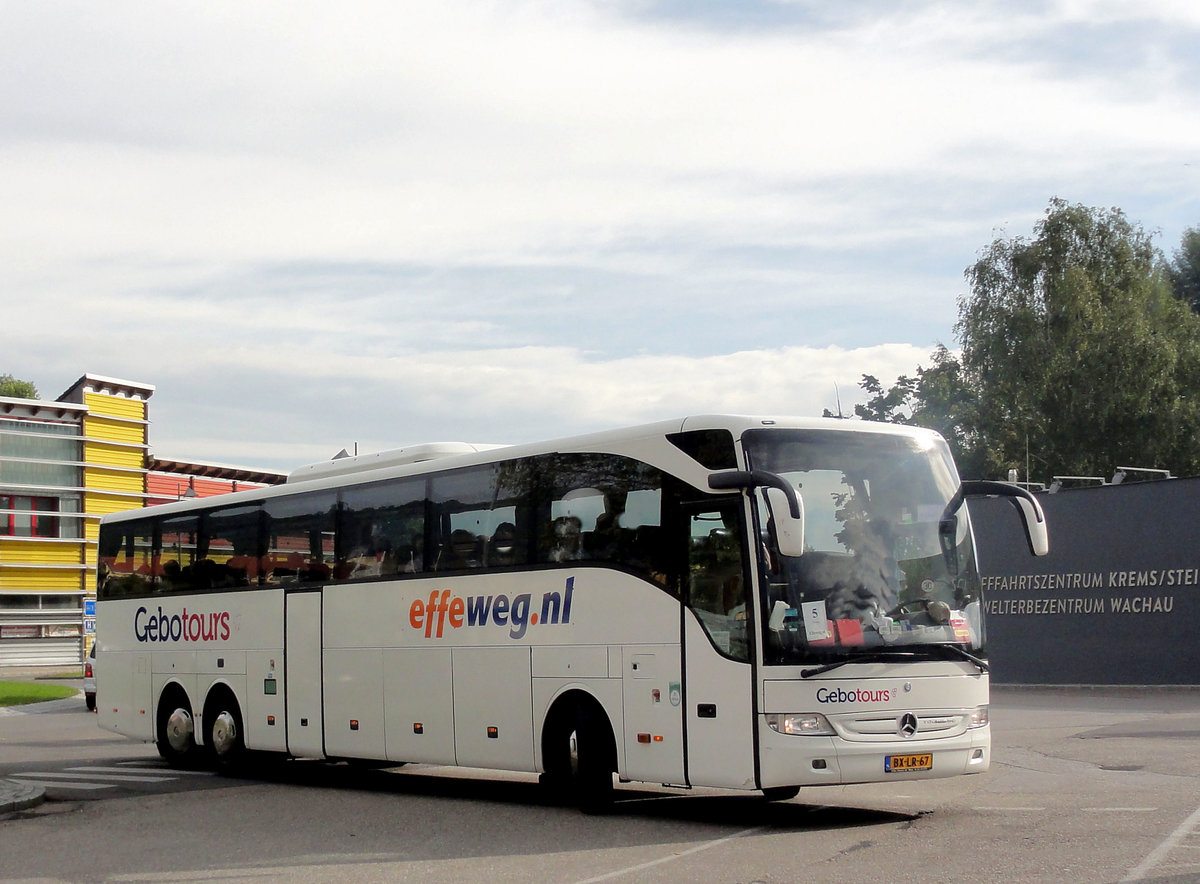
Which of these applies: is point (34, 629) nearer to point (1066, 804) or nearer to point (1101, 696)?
point (1101, 696)

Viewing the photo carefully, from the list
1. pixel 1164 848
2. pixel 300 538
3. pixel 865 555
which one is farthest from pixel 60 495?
pixel 1164 848

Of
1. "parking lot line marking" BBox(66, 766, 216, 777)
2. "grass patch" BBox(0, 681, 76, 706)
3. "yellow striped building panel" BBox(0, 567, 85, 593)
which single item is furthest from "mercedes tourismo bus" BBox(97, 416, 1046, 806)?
"yellow striped building panel" BBox(0, 567, 85, 593)

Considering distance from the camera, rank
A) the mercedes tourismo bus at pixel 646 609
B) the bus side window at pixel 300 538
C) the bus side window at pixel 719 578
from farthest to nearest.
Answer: the bus side window at pixel 300 538, the bus side window at pixel 719 578, the mercedes tourismo bus at pixel 646 609

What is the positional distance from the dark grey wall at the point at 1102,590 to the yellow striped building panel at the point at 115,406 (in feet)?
102

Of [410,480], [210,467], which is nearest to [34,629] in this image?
[210,467]

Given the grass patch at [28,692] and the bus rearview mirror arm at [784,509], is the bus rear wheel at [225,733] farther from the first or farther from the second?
the grass patch at [28,692]

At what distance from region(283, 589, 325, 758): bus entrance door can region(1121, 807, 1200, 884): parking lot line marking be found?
29.6 ft

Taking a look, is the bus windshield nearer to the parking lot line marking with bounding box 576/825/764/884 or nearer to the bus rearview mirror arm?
the bus rearview mirror arm

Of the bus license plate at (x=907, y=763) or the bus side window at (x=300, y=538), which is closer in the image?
the bus license plate at (x=907, y=763)

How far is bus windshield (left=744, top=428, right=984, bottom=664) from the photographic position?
11109mm

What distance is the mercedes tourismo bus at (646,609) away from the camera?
1109 centimetres

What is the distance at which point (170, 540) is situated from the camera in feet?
61.6

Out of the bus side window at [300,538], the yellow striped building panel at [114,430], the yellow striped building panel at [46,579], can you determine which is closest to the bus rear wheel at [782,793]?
the bus side window at [300,538]

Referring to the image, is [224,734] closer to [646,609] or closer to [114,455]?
[646,609]
